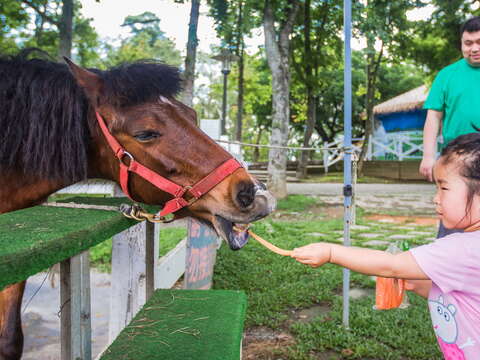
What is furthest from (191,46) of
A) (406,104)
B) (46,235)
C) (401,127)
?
(401,127)

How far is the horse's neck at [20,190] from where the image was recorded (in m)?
2.01

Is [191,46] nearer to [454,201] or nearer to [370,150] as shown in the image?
[454,201]

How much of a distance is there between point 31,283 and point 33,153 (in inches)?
130

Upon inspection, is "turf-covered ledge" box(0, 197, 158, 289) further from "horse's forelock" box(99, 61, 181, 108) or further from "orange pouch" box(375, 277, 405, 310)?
"orange pouch" box(375, 277, 405, 310)

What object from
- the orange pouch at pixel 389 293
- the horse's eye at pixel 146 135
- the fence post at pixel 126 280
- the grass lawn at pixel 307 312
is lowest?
the grass lawn at pixel 307 312

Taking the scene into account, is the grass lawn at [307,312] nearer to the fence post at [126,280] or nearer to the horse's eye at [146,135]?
the fence post at [126,280]

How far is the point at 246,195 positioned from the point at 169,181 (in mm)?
389

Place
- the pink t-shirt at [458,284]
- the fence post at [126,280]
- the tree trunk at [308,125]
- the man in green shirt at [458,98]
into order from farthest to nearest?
the tree trunk at [308,125], the fence post at [126,280], the man in green shirt at [458,98], the pink t-shirt at [458,284]

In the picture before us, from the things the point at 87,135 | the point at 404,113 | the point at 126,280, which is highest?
the point at 404,113

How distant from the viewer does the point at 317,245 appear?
147 centimetres

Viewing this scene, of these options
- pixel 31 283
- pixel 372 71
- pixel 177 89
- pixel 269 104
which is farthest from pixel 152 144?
pixel 269 104

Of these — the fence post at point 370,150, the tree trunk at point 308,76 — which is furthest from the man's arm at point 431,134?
the fence post at point 370,150

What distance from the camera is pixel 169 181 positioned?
1853 millimetres

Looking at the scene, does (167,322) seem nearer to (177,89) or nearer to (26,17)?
(177,89)
